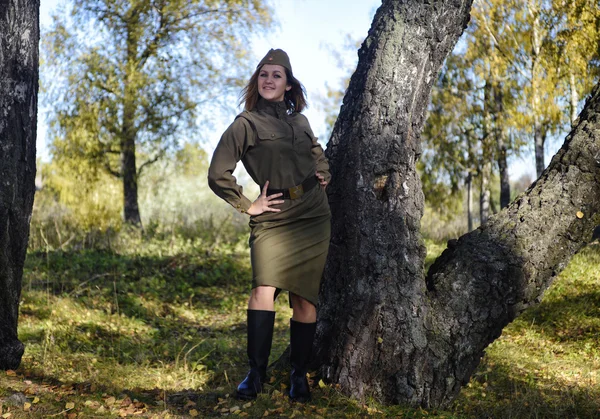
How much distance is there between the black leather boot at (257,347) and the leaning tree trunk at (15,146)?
1784 millimetres

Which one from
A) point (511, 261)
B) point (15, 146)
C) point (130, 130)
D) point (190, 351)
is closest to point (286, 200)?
point (511, 261)

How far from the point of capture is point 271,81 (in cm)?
395

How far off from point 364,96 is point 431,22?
673 millimetres

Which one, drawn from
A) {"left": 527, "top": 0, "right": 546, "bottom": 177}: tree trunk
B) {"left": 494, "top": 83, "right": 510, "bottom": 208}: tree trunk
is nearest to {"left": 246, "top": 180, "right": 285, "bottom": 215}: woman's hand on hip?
{"left": 527, "top": 0, "right": 546, "bottom": 177}: tree trunk

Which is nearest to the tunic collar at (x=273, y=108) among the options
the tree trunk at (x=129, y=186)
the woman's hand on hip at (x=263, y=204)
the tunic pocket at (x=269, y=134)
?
the tunic pocket at (x=269, y=134)

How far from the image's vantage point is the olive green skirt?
12.4ft

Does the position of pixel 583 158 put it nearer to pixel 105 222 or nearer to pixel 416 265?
pixel 416 265

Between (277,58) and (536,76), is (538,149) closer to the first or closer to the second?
(536,76)

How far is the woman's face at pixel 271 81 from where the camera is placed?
13.0ft

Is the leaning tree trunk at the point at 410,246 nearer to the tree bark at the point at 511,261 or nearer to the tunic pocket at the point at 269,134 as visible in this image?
the tree bark at the point at 511,261

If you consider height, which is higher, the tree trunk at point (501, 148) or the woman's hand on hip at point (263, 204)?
the tree trunk at point (501, 148)

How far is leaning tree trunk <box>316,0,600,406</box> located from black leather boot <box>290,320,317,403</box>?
23 cm

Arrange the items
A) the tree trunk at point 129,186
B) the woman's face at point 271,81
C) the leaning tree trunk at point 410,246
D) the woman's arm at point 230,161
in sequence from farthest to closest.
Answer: the tree trunk at point 129,186 < the leaning tree trunk at point 410,246 < the woman's face at point 271,81 < the woman's arm at point 230,161

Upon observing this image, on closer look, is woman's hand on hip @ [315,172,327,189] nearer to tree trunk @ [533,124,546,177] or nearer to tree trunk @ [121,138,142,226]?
tree trunk @ [533,124,546,177]
